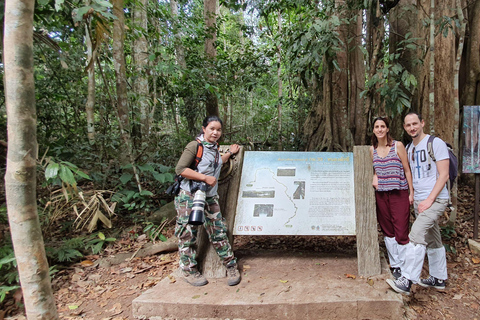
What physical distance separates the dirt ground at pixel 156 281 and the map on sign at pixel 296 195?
98cm

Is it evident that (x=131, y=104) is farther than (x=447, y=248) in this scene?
Yes

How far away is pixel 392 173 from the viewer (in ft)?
10.1

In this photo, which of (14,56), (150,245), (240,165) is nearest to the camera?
(14,56)

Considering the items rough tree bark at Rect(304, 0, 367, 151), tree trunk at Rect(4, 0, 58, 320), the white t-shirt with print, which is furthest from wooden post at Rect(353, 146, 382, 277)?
tree trunk at Rect(4, 0, 58, 320)

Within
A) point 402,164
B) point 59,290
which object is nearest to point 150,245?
point 59,290

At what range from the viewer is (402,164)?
3.06 metres

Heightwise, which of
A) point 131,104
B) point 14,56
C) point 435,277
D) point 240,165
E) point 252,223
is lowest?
point 435,277

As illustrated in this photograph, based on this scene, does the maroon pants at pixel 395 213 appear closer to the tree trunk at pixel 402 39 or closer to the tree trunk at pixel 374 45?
the tree trunk at pixel 374 45

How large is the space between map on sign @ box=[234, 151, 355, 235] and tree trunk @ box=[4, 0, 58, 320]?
6.73 ft

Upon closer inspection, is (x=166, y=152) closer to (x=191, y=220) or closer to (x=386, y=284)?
(x=191, y=220)

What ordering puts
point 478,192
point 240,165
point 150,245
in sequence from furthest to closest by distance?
1. point 150,245
2. point 478,192
3. point 240,165

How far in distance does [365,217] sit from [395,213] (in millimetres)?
310

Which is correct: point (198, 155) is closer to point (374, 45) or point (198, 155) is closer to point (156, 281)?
point (156, 281)

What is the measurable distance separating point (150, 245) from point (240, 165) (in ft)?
6.51
